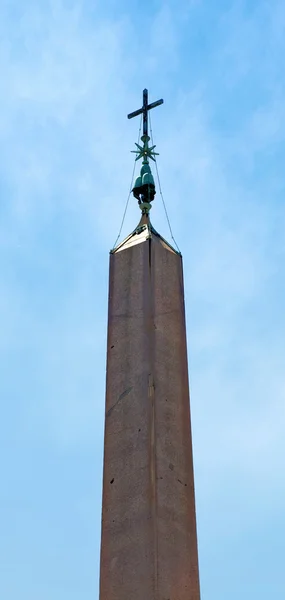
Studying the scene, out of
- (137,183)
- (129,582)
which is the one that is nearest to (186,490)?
(129,582)

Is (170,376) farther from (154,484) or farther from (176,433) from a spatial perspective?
(154,484)

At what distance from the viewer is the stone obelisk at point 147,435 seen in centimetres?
725

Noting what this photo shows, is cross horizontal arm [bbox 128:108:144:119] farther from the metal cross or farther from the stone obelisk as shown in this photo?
the stone obelisk

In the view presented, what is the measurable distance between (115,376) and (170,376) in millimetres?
530

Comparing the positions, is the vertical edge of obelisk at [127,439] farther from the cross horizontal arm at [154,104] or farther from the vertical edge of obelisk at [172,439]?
the cross horizontal arm at [154,104]

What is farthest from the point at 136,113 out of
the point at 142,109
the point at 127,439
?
the point at 127,439

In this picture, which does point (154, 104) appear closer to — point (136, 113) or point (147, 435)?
point (136, 113)

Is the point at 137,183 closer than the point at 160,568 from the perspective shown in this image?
No

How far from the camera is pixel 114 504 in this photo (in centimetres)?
768

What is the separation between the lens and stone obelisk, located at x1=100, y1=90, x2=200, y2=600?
7254 mm

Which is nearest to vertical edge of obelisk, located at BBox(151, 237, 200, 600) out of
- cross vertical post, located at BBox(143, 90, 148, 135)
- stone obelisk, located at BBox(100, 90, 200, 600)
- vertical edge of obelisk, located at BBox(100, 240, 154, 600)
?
stone obelisk, located at BBox(100, 90, 200, 600)

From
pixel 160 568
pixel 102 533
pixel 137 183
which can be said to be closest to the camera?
pixel 160 568

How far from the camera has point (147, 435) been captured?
7742 mm

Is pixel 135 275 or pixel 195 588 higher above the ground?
pixel 135 275
